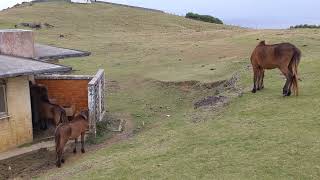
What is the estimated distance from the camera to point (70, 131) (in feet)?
39.1

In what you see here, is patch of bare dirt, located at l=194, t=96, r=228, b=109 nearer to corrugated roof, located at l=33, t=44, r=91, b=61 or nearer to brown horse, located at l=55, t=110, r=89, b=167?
brown horse, located at l=55, t=110, r=89, b=167

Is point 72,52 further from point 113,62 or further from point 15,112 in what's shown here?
point 113,62

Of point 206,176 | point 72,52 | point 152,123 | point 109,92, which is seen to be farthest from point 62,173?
point 109,92

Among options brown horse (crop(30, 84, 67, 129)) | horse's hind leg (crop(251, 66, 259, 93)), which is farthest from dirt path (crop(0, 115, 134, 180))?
horse's hind leg (crop(251, 66, 259, 93))

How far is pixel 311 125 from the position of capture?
1045cm

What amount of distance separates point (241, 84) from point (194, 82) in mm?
3371

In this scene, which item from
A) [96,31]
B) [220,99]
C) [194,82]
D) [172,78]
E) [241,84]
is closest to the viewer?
[220,99]

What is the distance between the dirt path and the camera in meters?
11.3

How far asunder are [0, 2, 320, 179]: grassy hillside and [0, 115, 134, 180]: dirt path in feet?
1.44

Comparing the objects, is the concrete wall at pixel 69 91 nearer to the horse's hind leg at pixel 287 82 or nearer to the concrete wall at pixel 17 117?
the concrete wall at pixel 17 117

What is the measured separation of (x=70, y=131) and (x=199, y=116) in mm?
3356

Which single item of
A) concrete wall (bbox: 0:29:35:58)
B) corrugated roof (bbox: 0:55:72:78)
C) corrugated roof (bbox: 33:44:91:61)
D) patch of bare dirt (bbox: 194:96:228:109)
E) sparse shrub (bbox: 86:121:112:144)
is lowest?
sparse shrub (bbox: 86:121:112:144)

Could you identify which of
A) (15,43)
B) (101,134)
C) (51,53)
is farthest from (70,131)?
(51,53)

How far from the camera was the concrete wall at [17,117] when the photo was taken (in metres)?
12.9
